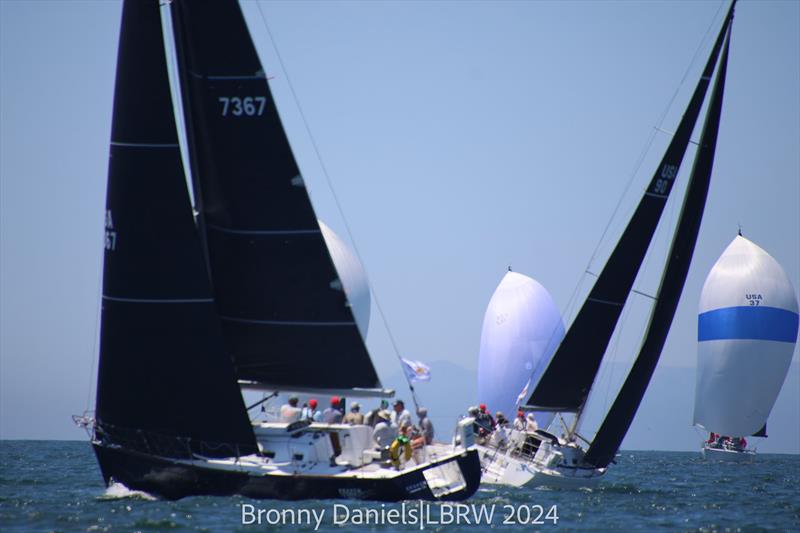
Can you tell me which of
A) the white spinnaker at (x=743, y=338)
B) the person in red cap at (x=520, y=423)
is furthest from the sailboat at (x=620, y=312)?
the white spinnaker at (x=743, y=338)

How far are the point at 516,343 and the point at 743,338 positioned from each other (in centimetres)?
1287

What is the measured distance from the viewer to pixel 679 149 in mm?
27375

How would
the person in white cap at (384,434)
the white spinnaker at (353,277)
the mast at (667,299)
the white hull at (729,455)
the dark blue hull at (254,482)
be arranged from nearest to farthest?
the dark blue hull at (254,482), the person in white cap at (384,434), the mast at (667,299), the white spinnaker at (353,277), the white hull at (729,455)

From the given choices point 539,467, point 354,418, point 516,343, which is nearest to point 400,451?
point 354,418

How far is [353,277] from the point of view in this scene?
34906 millimetres

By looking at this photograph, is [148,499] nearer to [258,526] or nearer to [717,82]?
[258,526]

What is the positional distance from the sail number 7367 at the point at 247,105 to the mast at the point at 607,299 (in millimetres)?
10354

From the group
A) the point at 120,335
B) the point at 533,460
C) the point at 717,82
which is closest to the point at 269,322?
the point at 120,335

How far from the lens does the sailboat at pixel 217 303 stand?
2009cm

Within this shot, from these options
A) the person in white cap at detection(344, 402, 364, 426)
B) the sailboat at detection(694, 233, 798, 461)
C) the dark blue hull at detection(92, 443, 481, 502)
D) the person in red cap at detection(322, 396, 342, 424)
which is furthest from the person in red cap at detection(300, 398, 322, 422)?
the sailboat at detection(694, 233, 798, 461)

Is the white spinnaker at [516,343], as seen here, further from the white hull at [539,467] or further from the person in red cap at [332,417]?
the person in red cap at [332,417]

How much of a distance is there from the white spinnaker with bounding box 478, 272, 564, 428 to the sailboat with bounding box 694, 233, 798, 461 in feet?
36.5

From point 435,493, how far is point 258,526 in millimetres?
3708

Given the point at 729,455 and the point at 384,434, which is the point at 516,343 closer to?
the point at 384,434
